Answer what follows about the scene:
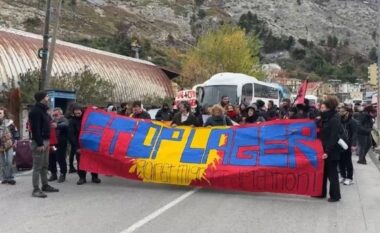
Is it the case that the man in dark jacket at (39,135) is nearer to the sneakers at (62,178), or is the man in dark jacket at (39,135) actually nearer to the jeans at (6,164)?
the sneakers at (62,178)

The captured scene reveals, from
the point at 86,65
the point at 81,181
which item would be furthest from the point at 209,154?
Result: the point at 86,65

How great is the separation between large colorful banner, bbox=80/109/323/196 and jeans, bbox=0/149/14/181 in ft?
5.06

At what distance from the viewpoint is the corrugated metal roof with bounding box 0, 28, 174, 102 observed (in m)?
27.6

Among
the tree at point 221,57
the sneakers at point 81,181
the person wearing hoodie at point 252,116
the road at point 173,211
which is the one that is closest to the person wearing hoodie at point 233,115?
the person wearing hoodie at point 252,116

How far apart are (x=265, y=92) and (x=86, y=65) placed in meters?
11.5

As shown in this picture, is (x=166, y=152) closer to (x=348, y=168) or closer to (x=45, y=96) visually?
(x=45, y=96)

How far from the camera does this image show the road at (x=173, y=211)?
26.0ft

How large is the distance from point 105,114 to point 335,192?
497 centimetres

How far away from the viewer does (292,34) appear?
140 m

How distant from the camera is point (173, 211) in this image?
9000 millimetres

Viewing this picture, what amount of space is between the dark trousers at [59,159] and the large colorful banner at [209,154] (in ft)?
2.63

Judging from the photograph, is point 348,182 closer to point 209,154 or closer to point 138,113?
point 209,154

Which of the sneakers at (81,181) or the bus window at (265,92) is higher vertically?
the bus window at (265,92)

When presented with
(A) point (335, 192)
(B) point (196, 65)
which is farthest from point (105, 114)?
(B) point (196, 65)
